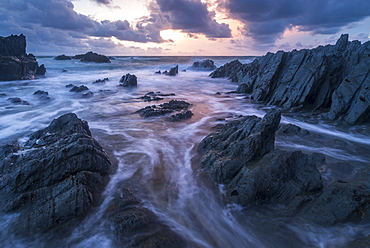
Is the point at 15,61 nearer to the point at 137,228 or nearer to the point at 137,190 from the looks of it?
the point at 137,190

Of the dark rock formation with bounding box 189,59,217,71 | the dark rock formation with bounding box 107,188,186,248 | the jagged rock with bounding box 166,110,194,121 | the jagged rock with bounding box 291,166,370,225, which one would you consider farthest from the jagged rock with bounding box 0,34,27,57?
the jagged rock with bounding box 291,166,370,225

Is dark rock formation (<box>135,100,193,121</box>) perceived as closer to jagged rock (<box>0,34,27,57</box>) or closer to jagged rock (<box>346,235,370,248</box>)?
jagged rock (<box>346,235,370,248</box>)

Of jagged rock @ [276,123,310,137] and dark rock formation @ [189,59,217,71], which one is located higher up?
dark rock formation @ [189,59,217,71]

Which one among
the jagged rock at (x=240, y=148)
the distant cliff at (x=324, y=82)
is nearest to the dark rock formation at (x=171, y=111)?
the jagged rock at (x=240, y=148)

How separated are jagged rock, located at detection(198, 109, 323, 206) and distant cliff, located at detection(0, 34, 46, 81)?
37256mm

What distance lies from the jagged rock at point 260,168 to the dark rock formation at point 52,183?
4.15 metres

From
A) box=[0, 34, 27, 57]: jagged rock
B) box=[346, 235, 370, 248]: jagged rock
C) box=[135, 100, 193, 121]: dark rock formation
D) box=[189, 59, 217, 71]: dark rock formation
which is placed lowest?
box=[135, 100, 193, 121]: dark rock formation

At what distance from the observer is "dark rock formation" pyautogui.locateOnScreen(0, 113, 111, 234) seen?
5.42m

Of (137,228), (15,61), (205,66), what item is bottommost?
(137,228)

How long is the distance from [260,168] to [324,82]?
13.0m

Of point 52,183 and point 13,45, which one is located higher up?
point 13,45

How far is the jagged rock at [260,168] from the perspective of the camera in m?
6.18

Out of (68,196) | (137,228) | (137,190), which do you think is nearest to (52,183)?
(68,196)

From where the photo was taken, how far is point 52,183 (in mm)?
6418
